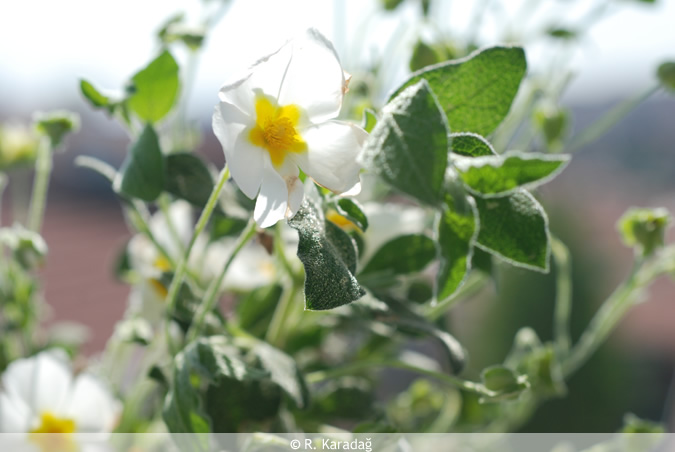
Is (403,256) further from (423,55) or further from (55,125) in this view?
(55,125)

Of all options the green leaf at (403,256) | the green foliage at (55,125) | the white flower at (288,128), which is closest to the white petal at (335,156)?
the white flower at (288,128)

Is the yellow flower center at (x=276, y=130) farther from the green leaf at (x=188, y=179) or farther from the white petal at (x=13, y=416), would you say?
the white petal at (x=13, y=416)

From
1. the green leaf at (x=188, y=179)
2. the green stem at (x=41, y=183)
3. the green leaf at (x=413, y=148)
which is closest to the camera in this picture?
the green leaf at (x=413, y=148)

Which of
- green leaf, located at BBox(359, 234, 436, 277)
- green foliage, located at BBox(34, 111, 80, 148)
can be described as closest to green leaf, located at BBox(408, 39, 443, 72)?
green leaf, located at BBox(359, 234, 436, 277)

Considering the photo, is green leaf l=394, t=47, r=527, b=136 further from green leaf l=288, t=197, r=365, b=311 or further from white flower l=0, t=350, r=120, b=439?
white flower l=0, t=350, r=120, b=439

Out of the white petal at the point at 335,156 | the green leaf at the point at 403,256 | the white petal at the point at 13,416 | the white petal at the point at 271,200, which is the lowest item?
the white petal at the point at 13,416

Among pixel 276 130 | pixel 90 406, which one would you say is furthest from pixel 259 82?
pixel 90 406
